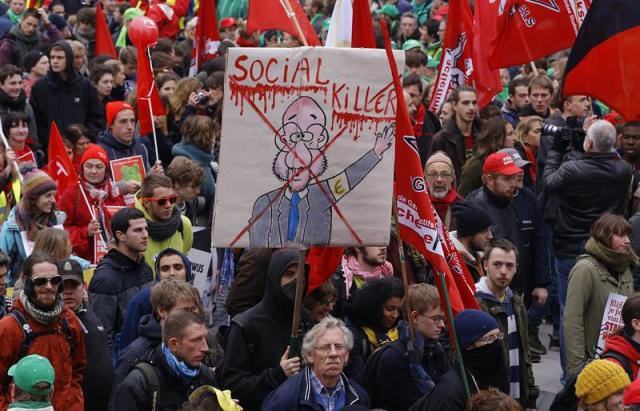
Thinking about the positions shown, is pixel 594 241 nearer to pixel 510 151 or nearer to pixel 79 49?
pixel 510 151

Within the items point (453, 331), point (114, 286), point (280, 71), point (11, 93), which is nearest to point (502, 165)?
point (114, 286)

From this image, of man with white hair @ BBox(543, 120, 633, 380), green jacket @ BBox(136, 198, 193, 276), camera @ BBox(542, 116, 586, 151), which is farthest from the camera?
camera @ BBox(542, 116, 586, 151)

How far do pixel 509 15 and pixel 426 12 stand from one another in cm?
1087

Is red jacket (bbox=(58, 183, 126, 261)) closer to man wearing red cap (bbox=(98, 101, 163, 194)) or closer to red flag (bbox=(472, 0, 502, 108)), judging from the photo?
man wearing red cap (bbox=(98, 101, 163, 194))

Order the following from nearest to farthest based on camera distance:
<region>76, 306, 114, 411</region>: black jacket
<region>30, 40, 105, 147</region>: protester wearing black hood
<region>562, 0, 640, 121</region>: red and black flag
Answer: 1. <region>76, 306, 114, 411</region>: black jacket
2. <region>562, 0, 640, 121</region>: red and black flag
3. <region>30, 40, 105, 147</region>: protester wearing black hood

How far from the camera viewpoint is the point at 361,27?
8094mm

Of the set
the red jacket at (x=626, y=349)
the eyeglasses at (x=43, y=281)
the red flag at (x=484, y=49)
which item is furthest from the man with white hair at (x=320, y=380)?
the red flag at (x=484, y=49)

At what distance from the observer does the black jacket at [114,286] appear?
899 cm

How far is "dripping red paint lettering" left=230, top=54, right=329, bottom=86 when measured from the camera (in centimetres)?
706

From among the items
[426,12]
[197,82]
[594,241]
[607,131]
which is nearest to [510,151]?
[607,131]

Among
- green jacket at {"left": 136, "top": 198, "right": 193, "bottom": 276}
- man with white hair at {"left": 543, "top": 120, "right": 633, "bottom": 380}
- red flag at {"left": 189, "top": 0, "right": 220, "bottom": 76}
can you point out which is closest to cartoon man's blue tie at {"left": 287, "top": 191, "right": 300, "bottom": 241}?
green jacket at {"left": 136, "top": 198, "right": 193, "bottom": 276}

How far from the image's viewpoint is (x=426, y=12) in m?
23.0

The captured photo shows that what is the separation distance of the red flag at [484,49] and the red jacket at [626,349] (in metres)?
5.57

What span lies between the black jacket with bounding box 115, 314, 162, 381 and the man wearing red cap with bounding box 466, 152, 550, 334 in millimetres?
3819
